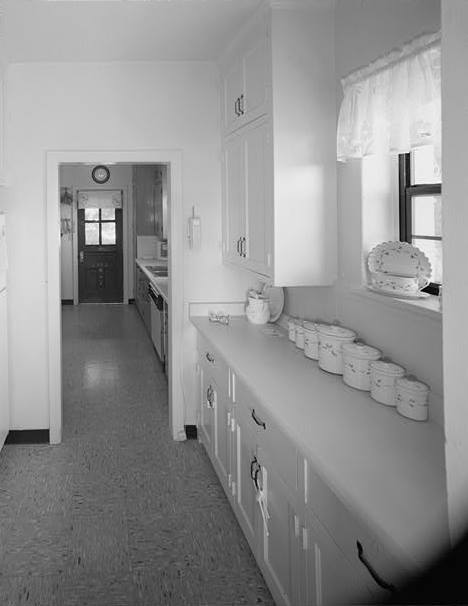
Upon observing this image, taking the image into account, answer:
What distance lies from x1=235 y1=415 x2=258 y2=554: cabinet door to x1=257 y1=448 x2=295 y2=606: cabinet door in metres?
0.12

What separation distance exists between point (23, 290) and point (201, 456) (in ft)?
5.38

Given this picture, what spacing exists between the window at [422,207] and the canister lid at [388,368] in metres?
0.41

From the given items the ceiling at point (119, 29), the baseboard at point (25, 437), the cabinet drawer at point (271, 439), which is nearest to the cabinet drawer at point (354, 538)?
the cabinet drawer at point (271, 439)

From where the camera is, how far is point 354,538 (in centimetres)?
162

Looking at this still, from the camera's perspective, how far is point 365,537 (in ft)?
5.10

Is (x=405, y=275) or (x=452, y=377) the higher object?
(x=405, y=275)

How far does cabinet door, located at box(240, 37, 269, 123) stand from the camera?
3336 millimetres

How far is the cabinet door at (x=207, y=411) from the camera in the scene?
380 centimetres

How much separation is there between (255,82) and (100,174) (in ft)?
31.1

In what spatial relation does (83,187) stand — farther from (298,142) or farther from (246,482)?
(246,482)

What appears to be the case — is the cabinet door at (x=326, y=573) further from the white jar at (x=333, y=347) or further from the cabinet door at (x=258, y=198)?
the cabinet door at (x=258, y=198)

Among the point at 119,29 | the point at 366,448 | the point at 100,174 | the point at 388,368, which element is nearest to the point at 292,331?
the point at 388,368

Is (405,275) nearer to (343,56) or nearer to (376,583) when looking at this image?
(343,56)

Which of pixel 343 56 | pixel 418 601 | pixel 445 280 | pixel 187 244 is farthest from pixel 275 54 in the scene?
pixel 418 601
